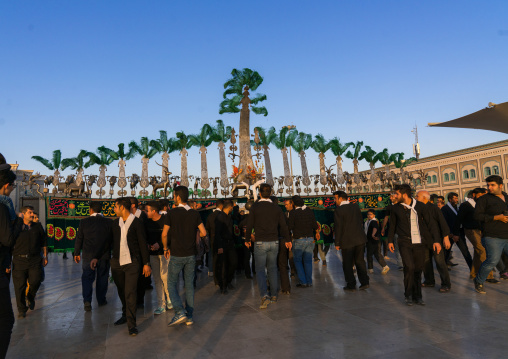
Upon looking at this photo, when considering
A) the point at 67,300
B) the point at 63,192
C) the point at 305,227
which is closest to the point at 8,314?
the point at 67,300

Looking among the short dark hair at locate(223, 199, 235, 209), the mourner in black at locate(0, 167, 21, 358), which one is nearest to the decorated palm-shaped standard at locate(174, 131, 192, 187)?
the short dark hair at locate(223, 199, 235, 209)

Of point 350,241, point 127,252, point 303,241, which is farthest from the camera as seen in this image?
point 303,241

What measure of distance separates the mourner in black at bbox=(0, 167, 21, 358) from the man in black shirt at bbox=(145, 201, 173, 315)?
2.98 metres

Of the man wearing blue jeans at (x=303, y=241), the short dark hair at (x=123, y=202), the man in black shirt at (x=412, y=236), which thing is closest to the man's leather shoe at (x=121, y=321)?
the short dark hair at (x=123, y=202)

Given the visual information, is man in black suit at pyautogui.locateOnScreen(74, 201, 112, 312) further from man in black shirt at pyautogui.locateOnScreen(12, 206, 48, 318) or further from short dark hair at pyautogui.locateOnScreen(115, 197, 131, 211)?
short dark hair at pyautogui.locateOnScreen(115, 197, 131, 211)

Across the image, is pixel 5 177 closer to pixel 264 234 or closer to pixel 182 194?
pixel 182 194

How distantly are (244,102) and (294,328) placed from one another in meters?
20.9

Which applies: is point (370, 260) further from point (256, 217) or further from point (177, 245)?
point (177, 245)

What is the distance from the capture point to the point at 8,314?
2.92m

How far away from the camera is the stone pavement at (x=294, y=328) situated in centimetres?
379

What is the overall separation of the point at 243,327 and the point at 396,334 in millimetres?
1991

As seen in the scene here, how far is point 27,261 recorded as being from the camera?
5961mm

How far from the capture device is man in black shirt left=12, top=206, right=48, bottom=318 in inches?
231

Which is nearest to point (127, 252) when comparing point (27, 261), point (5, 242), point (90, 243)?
point (90, 243)
